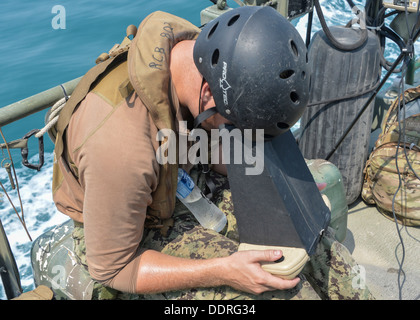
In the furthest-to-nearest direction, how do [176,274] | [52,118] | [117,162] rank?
Result: [52,118] → [176,274] → [117,162]

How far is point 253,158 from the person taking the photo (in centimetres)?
201

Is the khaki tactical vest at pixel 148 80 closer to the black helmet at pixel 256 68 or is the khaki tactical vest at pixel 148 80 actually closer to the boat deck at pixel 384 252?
the black helmet at pixel 256 68

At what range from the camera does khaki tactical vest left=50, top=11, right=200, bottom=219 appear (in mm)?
1910

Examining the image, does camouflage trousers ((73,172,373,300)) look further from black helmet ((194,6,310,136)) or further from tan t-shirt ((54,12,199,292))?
black helmet ((194,6,310,136))

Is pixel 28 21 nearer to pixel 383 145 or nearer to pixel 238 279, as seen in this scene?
pixel 383 145

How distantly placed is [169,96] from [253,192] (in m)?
0.59

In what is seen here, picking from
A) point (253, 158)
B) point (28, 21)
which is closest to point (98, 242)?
point (253, 158)

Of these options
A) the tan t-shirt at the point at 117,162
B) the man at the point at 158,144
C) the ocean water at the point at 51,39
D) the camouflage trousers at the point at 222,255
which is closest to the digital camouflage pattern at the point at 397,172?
the camouflage trousers at the point at 222,255

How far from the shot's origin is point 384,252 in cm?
343

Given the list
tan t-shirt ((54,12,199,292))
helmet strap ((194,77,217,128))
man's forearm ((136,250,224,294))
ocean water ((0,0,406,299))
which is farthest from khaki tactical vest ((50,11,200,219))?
ocean water ((0,0,406,299))

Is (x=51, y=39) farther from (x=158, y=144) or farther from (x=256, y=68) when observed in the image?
(x=256, y=68)

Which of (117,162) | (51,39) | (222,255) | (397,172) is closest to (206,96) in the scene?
(117,162)

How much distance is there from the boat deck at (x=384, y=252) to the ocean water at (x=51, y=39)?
540cm

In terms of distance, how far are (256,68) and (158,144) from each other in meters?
0.54
